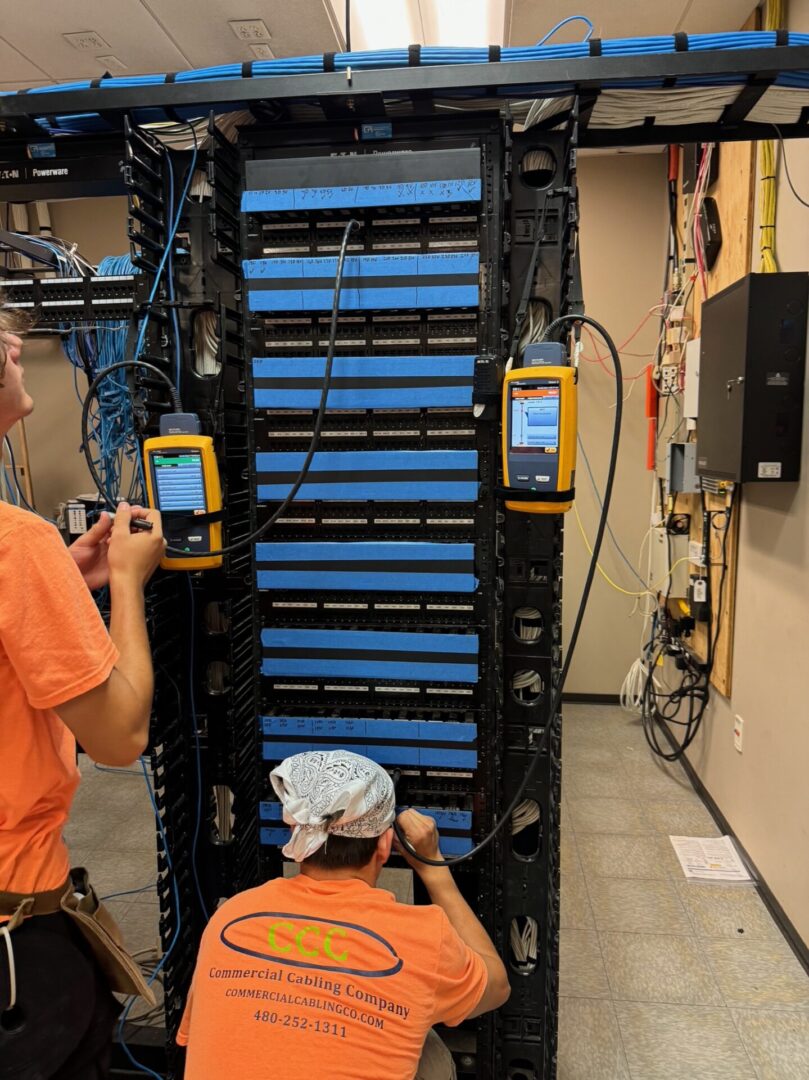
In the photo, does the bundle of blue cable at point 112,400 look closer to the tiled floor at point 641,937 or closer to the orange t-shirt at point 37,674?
the tiled floor at point 641,937

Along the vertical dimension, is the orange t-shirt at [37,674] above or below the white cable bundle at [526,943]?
above

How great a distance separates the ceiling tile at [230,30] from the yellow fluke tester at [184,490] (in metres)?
2.30

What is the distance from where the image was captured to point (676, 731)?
135 inches

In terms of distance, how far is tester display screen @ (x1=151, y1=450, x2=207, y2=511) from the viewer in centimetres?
Result: 124

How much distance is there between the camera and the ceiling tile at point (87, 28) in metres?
2.59

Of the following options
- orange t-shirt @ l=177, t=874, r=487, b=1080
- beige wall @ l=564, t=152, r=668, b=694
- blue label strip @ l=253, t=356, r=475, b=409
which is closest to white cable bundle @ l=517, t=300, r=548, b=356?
blue label strip @ l=253, t=356, r=475, b=409

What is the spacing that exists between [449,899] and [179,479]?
0.94 metres

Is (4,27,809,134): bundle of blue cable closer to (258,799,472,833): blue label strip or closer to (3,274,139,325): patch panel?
(3,274,139,325): patch panel

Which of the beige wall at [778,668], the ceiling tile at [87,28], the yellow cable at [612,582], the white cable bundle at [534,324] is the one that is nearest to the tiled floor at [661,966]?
the beige wall at [778,668]

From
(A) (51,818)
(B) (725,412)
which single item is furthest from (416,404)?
(B) (725,412)

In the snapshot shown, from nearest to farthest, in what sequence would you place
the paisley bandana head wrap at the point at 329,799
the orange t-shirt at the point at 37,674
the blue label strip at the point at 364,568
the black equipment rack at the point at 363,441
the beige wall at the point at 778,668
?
the orange t-shirt at the point at 37,674 < the paisley bandana head wrap at the point at 329,799 < the black equipment rack at the point at 363,441 < the blue label strip at the point at 364,568 < the beige wall at the point at 778,668

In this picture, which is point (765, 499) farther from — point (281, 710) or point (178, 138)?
point (178, 138)

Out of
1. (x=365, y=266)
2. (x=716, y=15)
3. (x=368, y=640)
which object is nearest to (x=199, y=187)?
(x=365, y=266)

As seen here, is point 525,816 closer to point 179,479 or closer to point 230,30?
point 179,479
